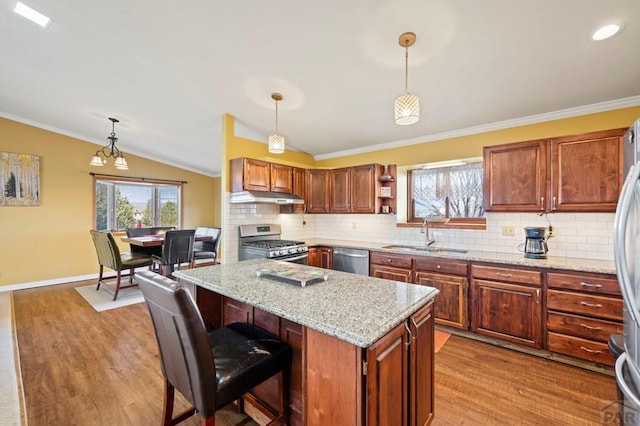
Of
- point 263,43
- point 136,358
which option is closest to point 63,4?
point 263,43

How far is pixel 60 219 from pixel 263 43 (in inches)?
212

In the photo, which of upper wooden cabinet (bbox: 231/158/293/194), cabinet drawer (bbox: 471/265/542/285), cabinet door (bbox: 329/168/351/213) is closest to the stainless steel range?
upper wooden cabinet (bbox: 231/158/293/194)

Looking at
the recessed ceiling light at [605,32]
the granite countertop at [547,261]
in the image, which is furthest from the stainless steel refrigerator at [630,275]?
the granite countertop at [547,261]

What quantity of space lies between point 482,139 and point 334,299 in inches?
119

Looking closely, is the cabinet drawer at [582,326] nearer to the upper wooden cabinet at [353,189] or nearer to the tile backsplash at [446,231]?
the tile backsplash at [446,231]

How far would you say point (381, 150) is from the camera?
4.30 m

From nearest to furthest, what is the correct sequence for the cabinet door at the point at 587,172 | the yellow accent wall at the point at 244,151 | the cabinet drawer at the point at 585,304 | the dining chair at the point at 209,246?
the cabinet drawer at the point at 585,304 < the cabinet door at the point at 587,172 < the yellow accent wall at the point at 244,151 < the dining chair at the point at 209,246

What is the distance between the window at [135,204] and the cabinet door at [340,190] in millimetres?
4320

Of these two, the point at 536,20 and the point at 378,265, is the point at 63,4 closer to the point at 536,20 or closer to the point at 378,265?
the point at 536,20

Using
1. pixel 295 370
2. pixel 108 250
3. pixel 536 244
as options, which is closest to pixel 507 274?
pixel 536 244

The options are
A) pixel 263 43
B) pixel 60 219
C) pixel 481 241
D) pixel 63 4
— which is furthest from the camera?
pixel 60 219

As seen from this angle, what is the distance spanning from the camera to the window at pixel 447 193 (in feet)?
11.5

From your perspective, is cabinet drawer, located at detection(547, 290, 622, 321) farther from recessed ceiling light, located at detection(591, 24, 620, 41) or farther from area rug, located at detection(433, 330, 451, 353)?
recessed ceiling light, located at detection(591, 24, 620, 41)

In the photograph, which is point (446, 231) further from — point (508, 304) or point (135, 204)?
point (135, 204)
